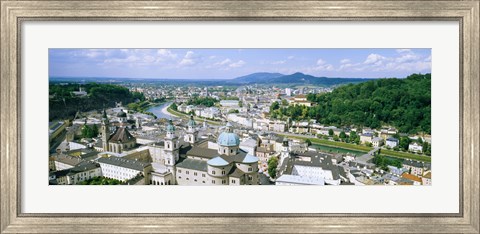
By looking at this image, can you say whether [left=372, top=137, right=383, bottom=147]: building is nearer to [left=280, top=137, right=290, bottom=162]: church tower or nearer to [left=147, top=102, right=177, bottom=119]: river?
[left=280, top=137, right=290, bottom=162]: church tower

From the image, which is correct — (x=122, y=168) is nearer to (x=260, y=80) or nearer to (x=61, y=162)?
(x=61, y=162)

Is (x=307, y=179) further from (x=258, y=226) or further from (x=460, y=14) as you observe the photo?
(x=460, y=14)

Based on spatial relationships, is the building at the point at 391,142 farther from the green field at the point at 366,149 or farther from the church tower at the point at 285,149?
the church tower at the point at 285,149

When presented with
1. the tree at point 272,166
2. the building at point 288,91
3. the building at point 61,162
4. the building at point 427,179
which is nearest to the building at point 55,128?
the building at point 61,162

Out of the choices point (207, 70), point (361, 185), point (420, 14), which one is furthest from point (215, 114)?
point (420, 14)

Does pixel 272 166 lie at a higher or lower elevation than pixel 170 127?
lower

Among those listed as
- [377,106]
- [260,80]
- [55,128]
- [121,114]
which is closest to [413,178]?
[377,106]
